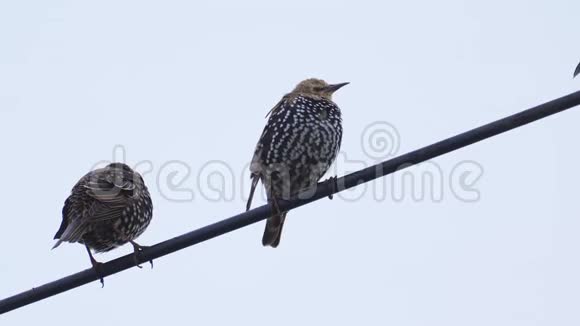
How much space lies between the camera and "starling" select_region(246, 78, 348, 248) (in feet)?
23.7

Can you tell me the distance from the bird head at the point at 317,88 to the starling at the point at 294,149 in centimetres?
28

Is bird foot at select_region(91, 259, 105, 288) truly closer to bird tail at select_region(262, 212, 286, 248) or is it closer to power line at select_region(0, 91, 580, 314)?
power line at select_region(0, 91, 580, 314)

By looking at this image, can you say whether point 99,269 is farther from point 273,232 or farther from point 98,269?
point 273,232

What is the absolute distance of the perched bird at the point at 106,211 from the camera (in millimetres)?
6484

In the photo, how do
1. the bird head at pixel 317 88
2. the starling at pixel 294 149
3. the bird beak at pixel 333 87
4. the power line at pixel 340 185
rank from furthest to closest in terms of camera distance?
the bird beak at pixel 333 87 → the bird head at pixel 317 88 → the starling at pixel 294 149 → the power line at pixel 340 185

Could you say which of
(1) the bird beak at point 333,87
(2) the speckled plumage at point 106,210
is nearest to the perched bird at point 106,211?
(2) the speckled plumage at point 106,210

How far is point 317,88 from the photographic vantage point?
8039 mm

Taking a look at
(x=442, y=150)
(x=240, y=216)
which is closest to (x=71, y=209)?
(x=240, y=216)

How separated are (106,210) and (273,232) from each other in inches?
65.8

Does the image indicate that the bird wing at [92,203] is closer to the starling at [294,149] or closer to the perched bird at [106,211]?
the perched bird at [106,211]

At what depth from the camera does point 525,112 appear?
446cm

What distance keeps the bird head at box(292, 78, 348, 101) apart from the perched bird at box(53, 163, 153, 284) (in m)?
1.83

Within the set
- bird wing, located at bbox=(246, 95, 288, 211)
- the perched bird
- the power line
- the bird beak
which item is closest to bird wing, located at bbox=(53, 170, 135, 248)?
the perched bird

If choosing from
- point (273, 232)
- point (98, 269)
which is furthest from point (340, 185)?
point (273, 232)
